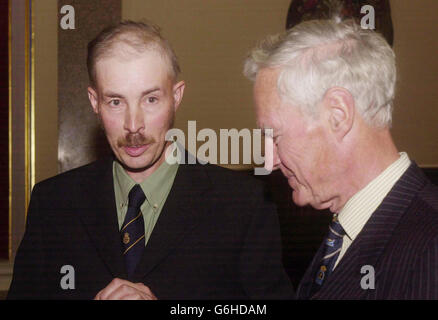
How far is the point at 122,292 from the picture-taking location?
142 centimetres

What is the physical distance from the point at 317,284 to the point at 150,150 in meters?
0.68

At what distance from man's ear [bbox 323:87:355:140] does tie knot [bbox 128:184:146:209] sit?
70 centimetres

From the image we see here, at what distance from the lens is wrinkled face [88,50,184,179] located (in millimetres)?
1646

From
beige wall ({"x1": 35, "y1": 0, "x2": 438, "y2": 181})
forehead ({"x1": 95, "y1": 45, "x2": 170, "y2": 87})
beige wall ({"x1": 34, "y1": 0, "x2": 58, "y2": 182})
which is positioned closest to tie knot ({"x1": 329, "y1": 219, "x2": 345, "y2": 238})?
forehead ({"x1": 95, "y1": 45, "x2": 170, "y2": 87})

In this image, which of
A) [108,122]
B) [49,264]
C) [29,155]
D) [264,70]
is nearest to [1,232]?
[29,155]

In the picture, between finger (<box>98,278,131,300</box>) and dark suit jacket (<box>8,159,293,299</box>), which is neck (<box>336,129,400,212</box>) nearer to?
dark suit jacket (<box>8,159,293,299</box>)

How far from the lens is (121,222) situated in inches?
66.9

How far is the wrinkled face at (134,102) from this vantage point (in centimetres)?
165

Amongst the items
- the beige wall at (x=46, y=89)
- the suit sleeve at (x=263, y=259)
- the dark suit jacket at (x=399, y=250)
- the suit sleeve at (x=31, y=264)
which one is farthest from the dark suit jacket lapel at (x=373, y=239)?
the beige wall at (x=46, y=89)

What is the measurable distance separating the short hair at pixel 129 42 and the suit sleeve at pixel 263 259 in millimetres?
539

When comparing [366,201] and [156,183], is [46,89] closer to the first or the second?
[156,183]

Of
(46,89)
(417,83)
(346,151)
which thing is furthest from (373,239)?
(46,89)
